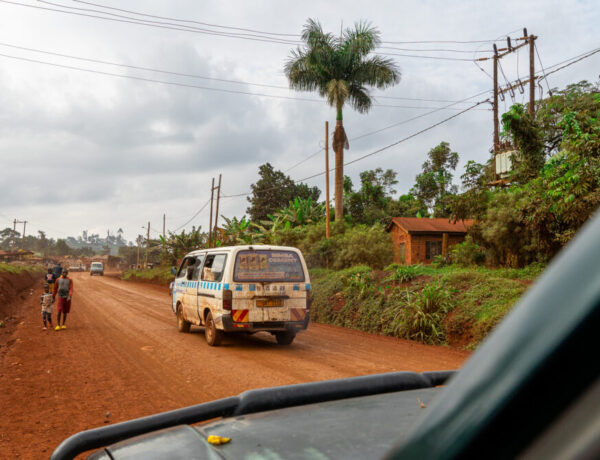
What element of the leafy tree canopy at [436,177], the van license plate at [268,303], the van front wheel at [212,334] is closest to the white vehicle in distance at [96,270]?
the leafy tree canopy at [436,177]

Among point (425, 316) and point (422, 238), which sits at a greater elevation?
point (422, 238)

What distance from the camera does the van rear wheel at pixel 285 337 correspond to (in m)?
10.7

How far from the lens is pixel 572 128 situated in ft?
41.2

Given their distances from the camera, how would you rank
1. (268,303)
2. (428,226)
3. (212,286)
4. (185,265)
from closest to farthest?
(268,303), (212,286), (185,265), (428,226)

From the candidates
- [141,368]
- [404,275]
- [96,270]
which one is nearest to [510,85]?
[404,275]

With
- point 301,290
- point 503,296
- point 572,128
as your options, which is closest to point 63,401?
point 301,290

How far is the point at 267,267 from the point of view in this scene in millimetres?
10258

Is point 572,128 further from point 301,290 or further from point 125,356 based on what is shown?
point 125,356

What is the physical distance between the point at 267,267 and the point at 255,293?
65cm

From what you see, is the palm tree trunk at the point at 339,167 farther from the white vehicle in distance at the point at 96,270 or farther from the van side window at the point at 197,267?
the white vehicle in distance at the point at 96,270

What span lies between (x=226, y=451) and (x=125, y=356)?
8.41 metres

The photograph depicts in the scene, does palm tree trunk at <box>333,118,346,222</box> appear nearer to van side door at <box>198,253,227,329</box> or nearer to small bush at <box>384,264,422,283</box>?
small bush at <box>384,264,422,283</box>

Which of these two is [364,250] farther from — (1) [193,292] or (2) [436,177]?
(2) [436,177]

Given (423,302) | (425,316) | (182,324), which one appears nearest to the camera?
(425,316)
